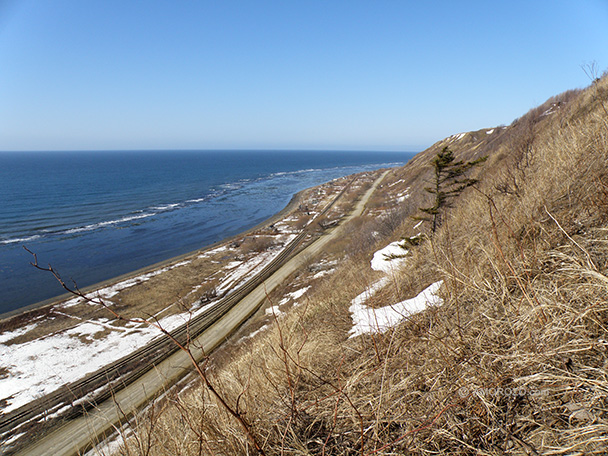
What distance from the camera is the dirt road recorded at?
5828 millimetres

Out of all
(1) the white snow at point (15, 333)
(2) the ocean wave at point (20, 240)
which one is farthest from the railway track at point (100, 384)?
(2) the ocean wave at point (20, 240)

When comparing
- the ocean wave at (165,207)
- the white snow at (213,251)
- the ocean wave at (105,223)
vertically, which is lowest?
the white snow at (213,251)

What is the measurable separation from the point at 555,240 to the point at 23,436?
19.2m

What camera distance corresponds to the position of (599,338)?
2.09m

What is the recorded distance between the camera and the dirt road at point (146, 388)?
583 cm

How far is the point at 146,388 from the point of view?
14039 millimetres

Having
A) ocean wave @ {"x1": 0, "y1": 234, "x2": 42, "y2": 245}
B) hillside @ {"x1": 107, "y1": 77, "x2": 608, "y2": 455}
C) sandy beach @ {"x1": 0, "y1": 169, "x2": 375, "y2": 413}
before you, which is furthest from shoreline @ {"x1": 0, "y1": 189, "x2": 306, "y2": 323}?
hillside @ {"x1": 107, "y1": 77, "x2": 608, "y2": 455}

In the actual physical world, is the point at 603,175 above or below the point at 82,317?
above

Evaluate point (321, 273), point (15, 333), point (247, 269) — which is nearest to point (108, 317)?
point (15, 333)

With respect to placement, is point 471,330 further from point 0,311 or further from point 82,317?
point 0,311

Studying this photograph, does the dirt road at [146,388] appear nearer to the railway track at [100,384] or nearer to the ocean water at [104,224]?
the railway track at [100,384]

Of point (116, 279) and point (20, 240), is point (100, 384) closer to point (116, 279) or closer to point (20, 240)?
point (116, 279)

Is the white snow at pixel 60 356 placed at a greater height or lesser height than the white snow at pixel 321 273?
lesser

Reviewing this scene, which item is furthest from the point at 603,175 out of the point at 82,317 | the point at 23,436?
the point at 82,317
